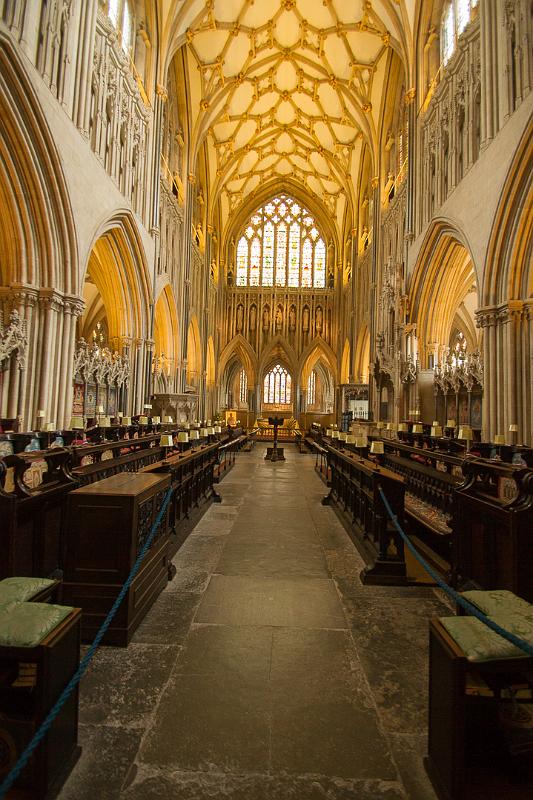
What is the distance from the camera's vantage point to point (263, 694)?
2.39 meters

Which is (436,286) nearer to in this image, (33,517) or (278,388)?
(33,517)

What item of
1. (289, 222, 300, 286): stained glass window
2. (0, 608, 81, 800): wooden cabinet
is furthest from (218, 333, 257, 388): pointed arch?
(0, 608, 81, 800): wooden cabinet

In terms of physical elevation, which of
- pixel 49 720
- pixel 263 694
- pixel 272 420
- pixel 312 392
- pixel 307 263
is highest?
pixel 307 263

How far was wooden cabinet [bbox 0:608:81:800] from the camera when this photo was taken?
5.45 feet

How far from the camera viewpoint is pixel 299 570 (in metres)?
4.40

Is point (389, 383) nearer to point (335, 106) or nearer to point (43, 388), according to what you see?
point (43, 388)

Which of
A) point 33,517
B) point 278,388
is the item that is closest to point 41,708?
point 33,517

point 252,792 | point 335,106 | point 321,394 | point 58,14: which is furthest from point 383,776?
point 321,394

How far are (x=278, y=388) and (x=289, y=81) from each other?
61.8 feet

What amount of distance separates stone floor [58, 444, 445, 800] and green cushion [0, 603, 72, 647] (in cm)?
62

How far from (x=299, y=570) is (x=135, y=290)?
11.7 m

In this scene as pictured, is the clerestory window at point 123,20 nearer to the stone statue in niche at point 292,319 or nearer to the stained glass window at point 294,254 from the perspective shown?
the stained glass window at point 294,254

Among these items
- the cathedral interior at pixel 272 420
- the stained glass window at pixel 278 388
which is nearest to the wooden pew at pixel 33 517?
the cathedral interior at pixel 272 420

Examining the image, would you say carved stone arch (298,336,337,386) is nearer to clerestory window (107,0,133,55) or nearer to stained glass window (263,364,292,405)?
stained glass window (263,364,292,405)
